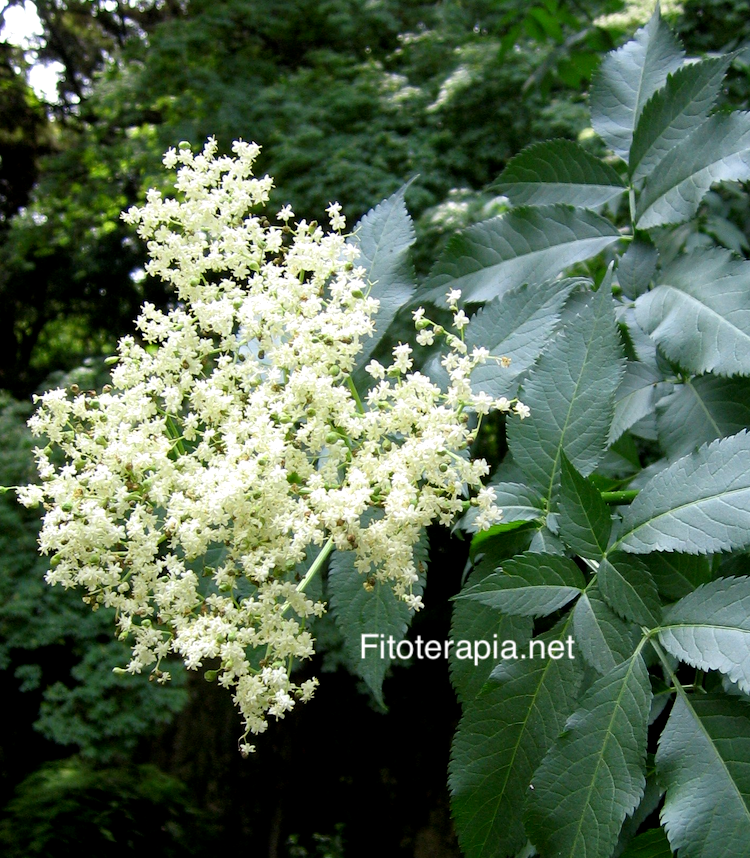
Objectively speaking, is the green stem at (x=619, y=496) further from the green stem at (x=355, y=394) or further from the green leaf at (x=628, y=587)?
the green stem at (x=355, y=394)

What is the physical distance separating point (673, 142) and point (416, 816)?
6116mm

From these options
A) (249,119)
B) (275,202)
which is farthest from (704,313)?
(249,119)

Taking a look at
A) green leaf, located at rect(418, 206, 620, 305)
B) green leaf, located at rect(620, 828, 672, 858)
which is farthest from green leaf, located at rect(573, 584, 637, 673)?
green leaf, located at rect(418, 206, 620, 305)

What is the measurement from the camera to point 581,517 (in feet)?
2.80

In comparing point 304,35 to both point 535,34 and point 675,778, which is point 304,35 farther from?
point 675,778

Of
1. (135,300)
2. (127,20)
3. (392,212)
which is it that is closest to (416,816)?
(135,300)

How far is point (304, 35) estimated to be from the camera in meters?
6.38

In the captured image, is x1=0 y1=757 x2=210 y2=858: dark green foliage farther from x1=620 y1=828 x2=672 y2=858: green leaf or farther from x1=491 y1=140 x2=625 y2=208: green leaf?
x1=491 y1=140 x2=625 y2=208: green leaf

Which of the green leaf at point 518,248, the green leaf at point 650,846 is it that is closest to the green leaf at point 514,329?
the green leaf at point 518,248

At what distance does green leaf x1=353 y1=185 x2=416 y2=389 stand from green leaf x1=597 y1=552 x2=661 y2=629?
38cm

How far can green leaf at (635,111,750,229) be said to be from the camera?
982 millimetres

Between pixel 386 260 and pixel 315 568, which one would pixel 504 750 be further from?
pixel 386 260

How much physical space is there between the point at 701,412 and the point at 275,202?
177 inches

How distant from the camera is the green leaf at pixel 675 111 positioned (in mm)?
1042
